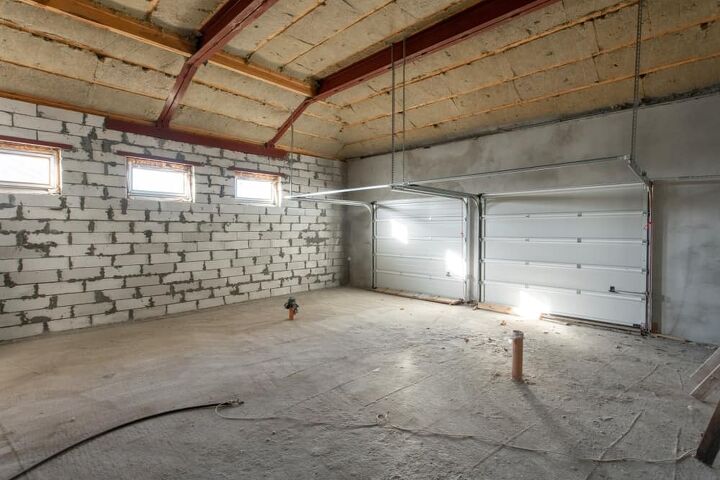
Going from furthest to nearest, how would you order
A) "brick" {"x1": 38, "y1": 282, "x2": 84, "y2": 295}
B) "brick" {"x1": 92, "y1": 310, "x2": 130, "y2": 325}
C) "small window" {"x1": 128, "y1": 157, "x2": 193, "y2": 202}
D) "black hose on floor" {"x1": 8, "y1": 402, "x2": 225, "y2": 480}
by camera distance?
1. "small window" {"x1": 128, "y1": 157, "x2": 193, "y2": 202}
2. "brick" {"x1": 92, "y1": 310, "x2": 130, "y2": 325}
3. "brick" {"x1": 38, "y1": 282, "x2": 84, "y2": 295}
4. "black hose on floor" {"x1": 8, "y1": 402, "x2": 225, "y2": 480}

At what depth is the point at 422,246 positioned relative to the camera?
6848 mm

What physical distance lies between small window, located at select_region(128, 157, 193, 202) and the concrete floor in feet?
6.67

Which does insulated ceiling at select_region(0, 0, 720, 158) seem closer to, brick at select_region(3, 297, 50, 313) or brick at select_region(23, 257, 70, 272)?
brick at select_region(23, 257, 70, 272)

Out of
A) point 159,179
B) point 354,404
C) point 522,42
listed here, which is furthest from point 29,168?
point 522,42

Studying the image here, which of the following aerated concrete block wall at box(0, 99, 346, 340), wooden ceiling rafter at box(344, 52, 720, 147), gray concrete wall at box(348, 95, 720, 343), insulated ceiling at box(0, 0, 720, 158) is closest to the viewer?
insulated ceiling at box(0, 0, 720, 158)

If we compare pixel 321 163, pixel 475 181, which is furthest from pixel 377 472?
pixel 321 163

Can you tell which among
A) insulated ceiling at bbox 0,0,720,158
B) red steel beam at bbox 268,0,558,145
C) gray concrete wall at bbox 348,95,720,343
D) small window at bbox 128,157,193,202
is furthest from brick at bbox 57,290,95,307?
gray concrete wall at bbox 348,95,720,343

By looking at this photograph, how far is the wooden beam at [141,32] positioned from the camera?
345cm

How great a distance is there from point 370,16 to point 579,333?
14.8ft

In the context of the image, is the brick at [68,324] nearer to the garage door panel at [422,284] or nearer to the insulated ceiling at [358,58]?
the insulated ceiling at [358,58]

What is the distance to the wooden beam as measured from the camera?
11.3ft

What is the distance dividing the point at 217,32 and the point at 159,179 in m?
2.57

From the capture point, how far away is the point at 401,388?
9.66 feet

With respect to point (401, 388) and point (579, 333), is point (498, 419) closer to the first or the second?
point (401, 388)
